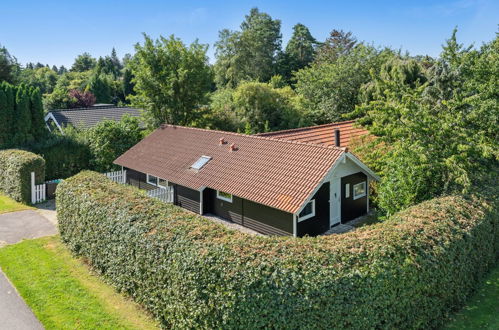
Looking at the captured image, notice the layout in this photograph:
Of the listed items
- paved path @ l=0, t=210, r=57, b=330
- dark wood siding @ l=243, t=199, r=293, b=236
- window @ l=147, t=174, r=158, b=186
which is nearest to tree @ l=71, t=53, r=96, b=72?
window @ l=147, t=174, r=158, b=186

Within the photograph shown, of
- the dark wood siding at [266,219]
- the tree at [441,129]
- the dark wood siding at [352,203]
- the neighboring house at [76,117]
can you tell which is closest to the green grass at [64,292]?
the dark wood siding at [266,219]

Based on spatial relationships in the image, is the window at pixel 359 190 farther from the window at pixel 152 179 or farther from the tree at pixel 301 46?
the tree at pixel 301 46

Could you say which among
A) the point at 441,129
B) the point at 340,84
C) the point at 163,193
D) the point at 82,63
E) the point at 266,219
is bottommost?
the point at 266,219

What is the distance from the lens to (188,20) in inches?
733

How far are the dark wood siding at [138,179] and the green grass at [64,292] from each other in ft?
22.7

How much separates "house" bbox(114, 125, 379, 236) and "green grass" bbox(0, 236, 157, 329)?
5.66m

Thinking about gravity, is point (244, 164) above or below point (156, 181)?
above

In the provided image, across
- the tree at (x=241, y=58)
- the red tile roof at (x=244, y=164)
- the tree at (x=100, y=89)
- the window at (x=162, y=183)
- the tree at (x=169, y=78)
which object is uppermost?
the tree at (x=241, y=58)

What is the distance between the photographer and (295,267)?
6340 millimetres

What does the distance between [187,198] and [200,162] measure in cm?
176

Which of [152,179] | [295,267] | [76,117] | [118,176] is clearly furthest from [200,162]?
[76,117]

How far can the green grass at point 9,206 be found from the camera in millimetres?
15972

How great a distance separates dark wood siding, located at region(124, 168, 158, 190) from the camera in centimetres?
1852

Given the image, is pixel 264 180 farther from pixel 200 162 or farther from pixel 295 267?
pixel 295 267
